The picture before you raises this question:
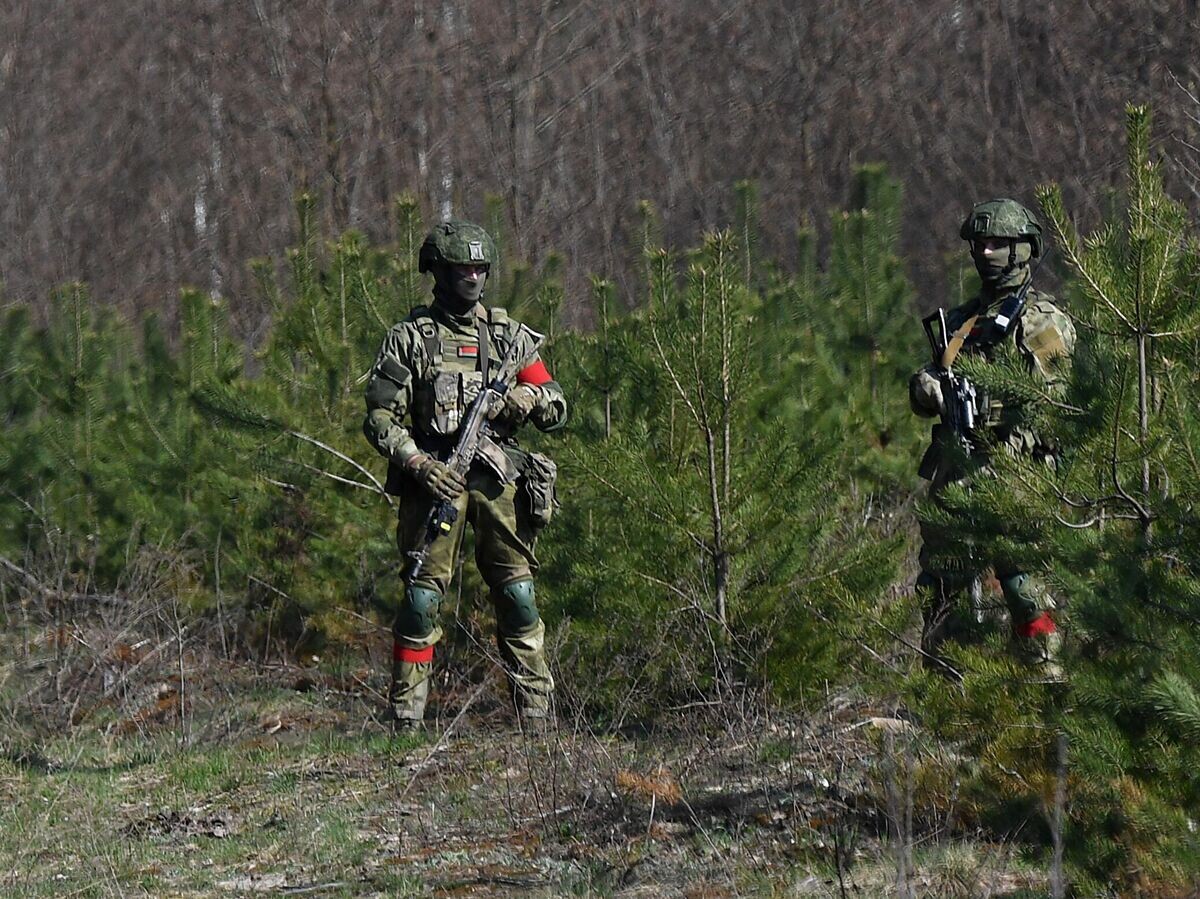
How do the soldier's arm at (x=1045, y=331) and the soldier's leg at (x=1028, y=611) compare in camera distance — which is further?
the soldier's arm at (x=1045, y=331)

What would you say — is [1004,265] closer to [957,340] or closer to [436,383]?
[957,340]

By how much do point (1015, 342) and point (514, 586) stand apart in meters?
2.25

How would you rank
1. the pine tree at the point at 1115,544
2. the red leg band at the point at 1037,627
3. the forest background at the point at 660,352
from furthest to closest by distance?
the red leg band at the point at 1037,627, the forest background at the point at 660,352, the pine tree at the point at 1115,544

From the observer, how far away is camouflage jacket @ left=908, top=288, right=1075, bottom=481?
22.1 feet

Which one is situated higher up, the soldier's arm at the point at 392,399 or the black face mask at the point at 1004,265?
the black face mask at the point at 1004,265

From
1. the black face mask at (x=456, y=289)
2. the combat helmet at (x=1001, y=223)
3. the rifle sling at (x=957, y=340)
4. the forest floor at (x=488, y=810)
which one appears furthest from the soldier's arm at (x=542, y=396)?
the combat helmet at (x=1001, y=223)

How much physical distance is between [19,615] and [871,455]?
516 centimetres

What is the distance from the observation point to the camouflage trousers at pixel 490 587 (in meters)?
7.33

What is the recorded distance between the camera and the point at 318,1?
18672 millimetres

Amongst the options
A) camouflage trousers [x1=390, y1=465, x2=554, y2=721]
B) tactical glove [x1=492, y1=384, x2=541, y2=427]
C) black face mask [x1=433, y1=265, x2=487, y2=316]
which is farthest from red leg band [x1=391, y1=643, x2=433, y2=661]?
black face mask [x1=433, y1=265, x2=487, y2=316]

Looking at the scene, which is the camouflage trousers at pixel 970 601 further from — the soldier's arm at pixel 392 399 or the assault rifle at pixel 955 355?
the soldier's arm at pixel 392 399

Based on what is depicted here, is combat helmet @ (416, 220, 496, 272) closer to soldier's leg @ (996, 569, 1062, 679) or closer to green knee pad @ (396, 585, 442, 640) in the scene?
green knee pad @ (396, 585, 442, 640)

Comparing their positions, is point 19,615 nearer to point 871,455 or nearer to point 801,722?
point 871,455

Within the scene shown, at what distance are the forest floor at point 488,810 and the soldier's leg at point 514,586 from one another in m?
0.21
